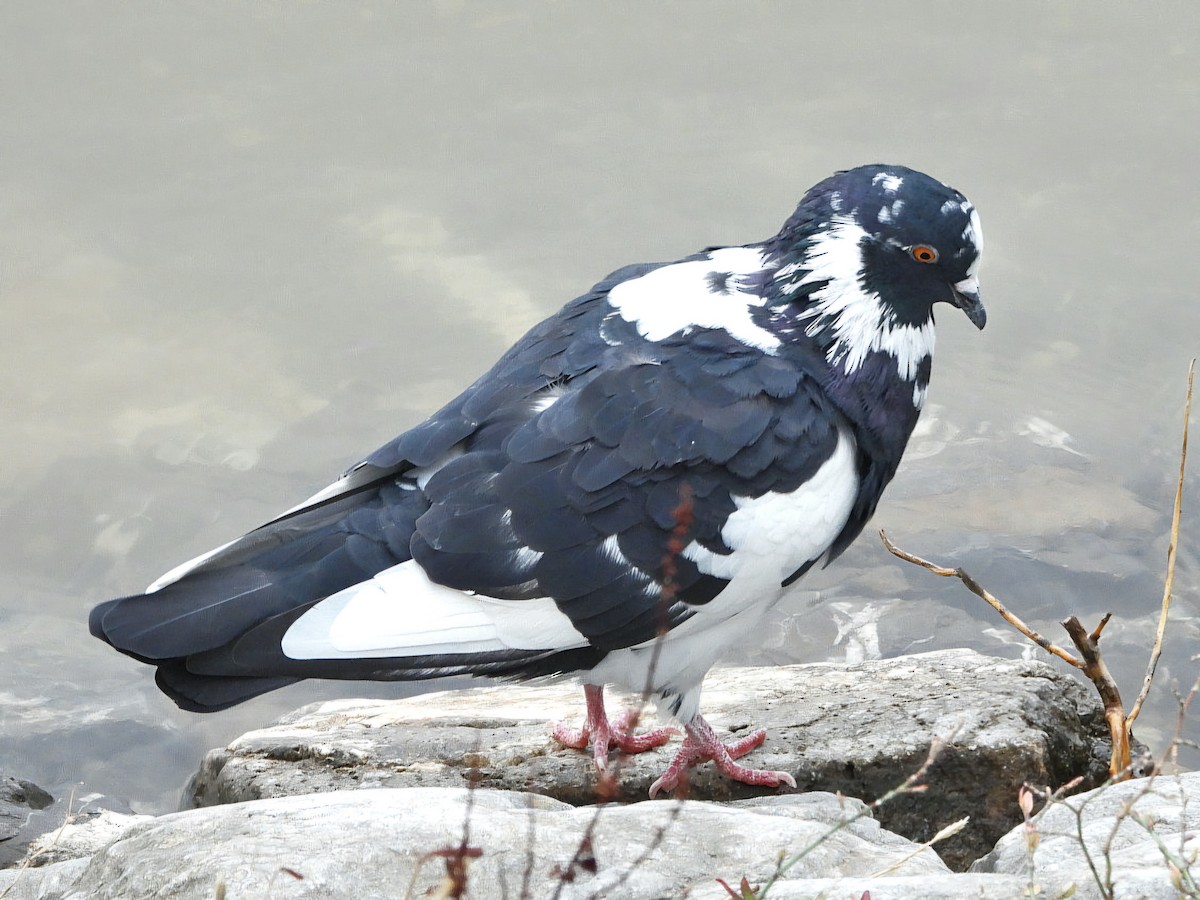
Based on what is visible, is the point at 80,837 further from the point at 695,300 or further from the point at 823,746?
the point at 695,300

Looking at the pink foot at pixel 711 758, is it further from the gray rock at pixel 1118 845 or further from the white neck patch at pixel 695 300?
the white neck patch at pixel 695 300

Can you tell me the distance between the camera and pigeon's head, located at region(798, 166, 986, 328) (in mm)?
4270

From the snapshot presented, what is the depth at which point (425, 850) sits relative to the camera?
3.22 metres

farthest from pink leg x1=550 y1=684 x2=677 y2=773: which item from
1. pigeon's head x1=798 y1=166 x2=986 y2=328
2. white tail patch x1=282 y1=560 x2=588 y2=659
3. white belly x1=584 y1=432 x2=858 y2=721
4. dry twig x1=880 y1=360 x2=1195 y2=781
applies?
pigeon's head x1=798 y1=166 x2=986 y2=328

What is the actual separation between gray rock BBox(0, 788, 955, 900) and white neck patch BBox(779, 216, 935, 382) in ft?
4.59

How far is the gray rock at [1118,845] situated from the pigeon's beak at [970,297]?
1410mm

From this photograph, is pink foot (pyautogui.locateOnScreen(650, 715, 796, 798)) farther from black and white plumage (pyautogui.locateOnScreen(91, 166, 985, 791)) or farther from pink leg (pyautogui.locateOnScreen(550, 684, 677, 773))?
black and white plumage (pyautogui.locateOnScreen(91, 166, 985, 791))

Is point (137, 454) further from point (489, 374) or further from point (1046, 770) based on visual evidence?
point (1046, 770)

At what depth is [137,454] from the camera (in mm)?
7617

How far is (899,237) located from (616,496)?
113 centimetres

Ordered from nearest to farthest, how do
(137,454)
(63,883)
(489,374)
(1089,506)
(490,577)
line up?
(63,883) → (490,577) → (489,374) → (1089,506) → (137,454)

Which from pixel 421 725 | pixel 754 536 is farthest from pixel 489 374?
pixel 421 725

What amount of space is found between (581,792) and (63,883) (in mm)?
1731

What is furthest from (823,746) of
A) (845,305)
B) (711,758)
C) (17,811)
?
(17,811)
